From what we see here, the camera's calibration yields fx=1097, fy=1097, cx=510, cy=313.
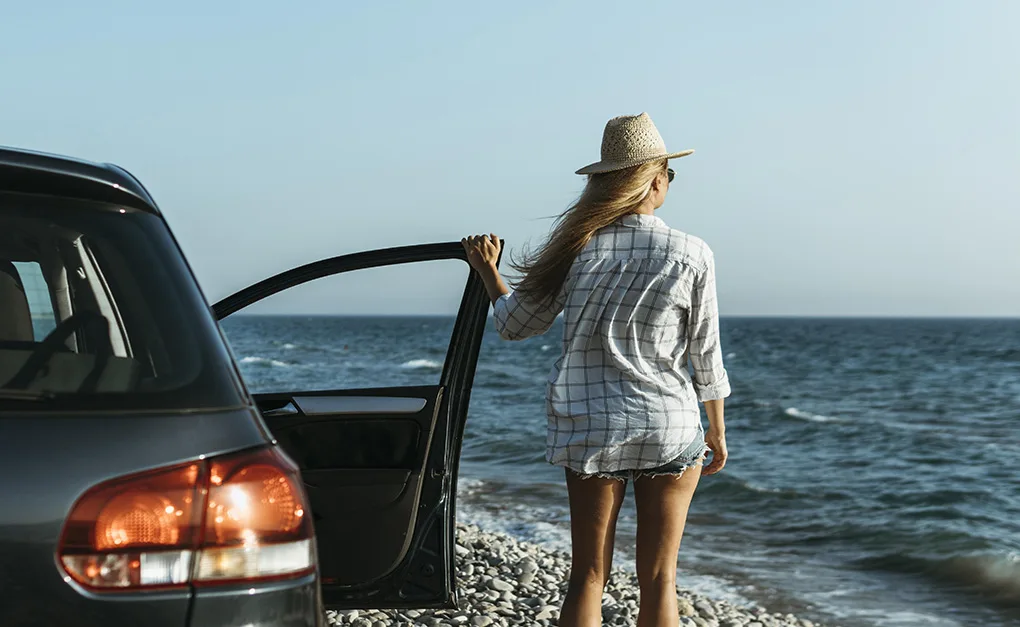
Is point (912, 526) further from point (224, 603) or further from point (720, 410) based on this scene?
point (224, 603)

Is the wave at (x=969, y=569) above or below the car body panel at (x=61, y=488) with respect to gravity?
below

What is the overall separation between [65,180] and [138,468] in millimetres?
539

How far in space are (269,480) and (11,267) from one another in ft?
4.41

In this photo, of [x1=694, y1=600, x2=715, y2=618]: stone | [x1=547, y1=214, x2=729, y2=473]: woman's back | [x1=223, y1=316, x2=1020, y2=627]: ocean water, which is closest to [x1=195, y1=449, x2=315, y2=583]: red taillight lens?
[x1=547, y1=214, x2=729, y2=473]: woman's back

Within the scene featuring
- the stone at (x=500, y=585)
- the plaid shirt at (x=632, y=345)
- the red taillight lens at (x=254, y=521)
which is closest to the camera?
the red taillight lens at (x=254, y=521)

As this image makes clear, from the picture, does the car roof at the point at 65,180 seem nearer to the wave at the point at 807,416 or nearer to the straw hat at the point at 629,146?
the straw hat at the point at 629,146

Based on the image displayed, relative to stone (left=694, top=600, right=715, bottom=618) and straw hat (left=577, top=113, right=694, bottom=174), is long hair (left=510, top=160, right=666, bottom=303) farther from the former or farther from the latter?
stone (left=694, top=600, right=715, bottom=618)

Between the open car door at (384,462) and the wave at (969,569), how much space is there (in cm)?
734

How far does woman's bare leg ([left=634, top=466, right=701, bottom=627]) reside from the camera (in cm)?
314

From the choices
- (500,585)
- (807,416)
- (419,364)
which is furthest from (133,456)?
(419,364)

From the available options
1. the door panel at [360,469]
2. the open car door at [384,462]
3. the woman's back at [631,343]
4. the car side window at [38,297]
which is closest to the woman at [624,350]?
the woman's back at [631,343]

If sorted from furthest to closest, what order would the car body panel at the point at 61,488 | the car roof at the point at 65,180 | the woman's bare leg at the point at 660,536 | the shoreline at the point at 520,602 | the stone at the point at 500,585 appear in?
the stone at the point at 500,585
the shoreline at the point at 520,602
the woman's bare leg at the point at 660,536
the car roof at the point at 65,180
the car body panel at the point at 61,488

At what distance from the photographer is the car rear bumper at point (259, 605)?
155 centimetres

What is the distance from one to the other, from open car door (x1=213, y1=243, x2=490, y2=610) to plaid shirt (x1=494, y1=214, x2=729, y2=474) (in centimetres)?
35
